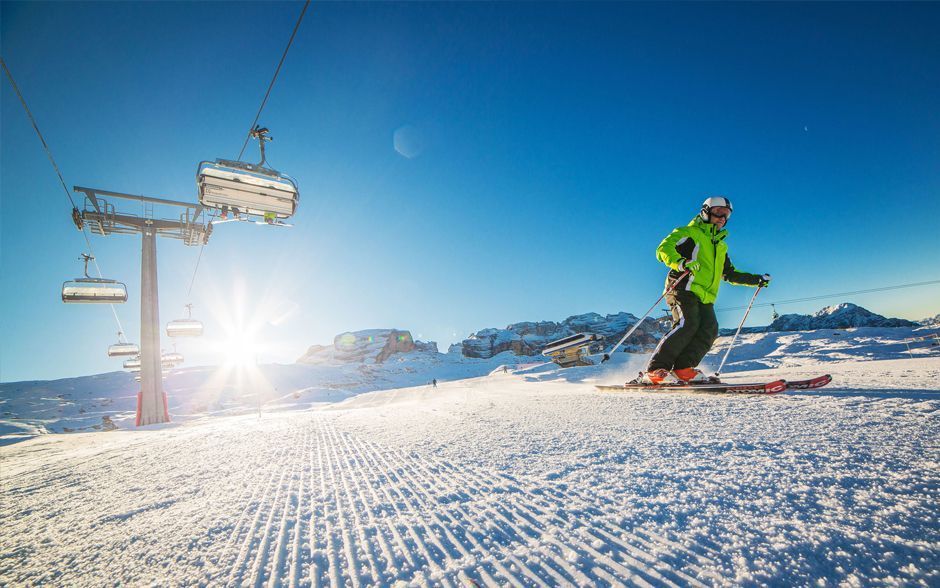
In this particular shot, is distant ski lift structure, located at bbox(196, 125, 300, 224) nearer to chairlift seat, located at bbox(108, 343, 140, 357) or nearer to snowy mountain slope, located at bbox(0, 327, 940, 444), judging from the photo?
snowy mountain slope, located at bbox(0, 327, 940, 444)

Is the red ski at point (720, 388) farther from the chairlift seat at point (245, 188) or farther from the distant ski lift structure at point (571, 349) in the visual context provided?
the distant ski lift structure at point (571, 349)

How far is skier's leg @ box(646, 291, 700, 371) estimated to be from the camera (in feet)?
13.4

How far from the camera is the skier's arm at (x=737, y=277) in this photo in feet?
14.3

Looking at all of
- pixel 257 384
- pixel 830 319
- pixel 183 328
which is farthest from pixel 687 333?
pixel 830 319

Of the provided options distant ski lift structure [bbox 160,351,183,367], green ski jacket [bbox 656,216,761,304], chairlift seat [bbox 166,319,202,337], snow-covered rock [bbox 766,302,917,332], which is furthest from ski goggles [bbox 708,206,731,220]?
snow-covered rock [bbox 766,302,917,332]

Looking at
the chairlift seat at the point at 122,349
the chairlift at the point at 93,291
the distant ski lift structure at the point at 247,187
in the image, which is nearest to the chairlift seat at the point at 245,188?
the distant ski lift structure at the point at 247,187

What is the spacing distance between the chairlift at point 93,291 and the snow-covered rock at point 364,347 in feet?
273

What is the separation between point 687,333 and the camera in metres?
4.08

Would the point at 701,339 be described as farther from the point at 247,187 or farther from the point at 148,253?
the point at 148,253

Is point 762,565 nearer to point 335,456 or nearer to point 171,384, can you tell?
point 335,456

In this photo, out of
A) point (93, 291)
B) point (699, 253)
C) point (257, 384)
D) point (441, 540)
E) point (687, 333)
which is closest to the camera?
point (441, 540)

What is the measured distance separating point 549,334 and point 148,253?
119 m

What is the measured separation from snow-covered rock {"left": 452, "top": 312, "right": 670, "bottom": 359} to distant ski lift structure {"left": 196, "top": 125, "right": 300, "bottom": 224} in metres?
89.7

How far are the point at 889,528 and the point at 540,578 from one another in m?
0.99
